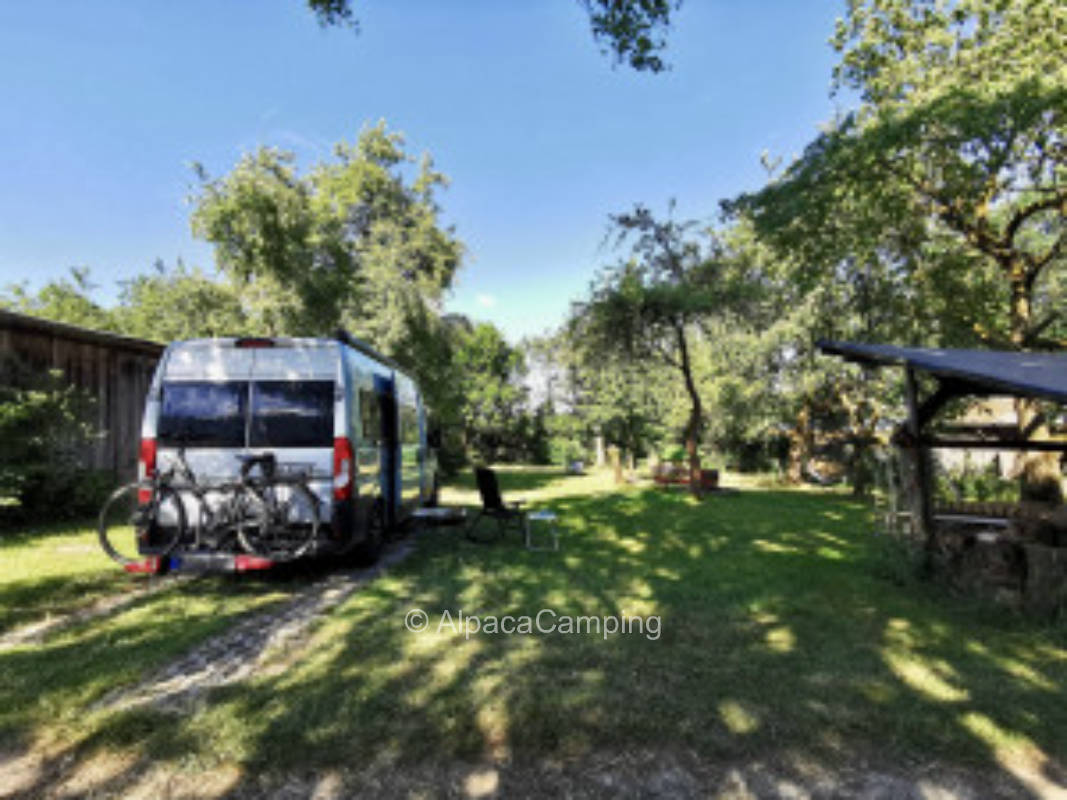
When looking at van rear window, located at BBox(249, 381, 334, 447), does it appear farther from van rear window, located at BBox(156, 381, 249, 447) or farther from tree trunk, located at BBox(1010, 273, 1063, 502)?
tree trunk, located at BBox(1010, 273, 1063, 502)

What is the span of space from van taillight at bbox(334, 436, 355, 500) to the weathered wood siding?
745cm

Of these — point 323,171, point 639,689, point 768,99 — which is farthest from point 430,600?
point 323,171

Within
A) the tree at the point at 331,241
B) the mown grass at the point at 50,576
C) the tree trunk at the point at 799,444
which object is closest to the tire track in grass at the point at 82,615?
the mown grass at the point at 50,576

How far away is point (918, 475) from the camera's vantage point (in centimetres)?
629

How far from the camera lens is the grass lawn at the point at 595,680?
279cm

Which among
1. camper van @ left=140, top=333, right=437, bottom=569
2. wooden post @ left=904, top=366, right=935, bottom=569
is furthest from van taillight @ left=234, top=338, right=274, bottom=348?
wooden post @ left=904, top=366, right=935, bottom=569

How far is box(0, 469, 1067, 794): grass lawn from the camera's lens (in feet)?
9.16

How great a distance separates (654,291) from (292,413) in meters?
9.58

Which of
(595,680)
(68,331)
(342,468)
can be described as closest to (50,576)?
(342,468)

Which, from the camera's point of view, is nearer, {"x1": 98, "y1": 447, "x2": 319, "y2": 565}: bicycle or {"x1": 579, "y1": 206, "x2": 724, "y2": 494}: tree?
{"x1": 98, "y1": 447, "x2": 319, "y2": 565}: bicycle

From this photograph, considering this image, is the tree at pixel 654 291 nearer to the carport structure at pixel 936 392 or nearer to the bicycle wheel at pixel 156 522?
the carport structure at pixel 936 392

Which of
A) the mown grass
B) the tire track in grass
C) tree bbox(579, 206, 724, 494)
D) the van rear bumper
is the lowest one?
the tire track in grass

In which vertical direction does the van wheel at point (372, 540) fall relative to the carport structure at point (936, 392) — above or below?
below

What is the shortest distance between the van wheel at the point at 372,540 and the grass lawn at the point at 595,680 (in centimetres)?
70
